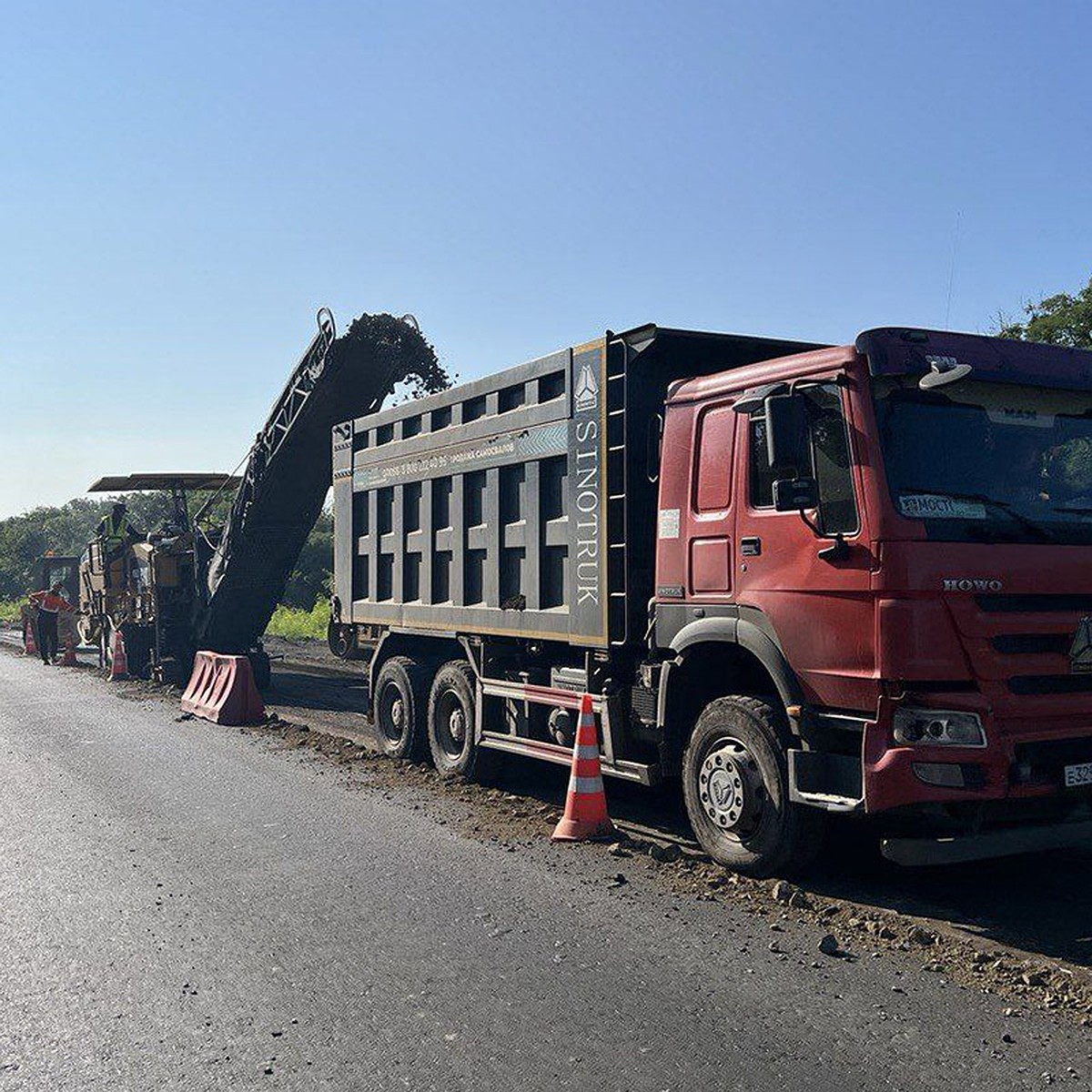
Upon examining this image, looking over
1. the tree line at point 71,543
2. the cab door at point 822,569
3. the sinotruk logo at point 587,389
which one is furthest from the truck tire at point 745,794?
the tree line at point 71,543

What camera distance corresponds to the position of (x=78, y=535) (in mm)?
106375

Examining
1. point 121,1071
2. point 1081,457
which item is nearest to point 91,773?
point 121,1071

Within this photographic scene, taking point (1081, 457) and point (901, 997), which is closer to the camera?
point (901, 997)

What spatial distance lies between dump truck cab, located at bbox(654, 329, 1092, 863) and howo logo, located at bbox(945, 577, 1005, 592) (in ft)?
0.04

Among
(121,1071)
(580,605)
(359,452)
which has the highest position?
(359,452)

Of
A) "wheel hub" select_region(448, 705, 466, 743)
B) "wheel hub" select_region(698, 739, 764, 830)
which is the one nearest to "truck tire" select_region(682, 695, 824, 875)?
"wheel hub" select_region(698, 739, 764, 830)

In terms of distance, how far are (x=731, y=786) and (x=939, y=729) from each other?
4.41 ft

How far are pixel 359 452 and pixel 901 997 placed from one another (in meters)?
8.33

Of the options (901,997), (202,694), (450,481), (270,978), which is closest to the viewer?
(901,997)

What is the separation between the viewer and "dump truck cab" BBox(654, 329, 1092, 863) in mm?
5582

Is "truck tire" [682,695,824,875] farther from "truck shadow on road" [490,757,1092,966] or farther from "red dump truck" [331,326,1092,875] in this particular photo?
"truck shadow on road" [490,757,1092,966]

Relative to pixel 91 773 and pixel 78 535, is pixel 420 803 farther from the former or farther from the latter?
pixel 78 535

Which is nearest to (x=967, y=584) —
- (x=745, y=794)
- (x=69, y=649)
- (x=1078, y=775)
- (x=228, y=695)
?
(x=1078, y=775)

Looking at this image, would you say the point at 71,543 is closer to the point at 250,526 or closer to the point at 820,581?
the point at 250,526
